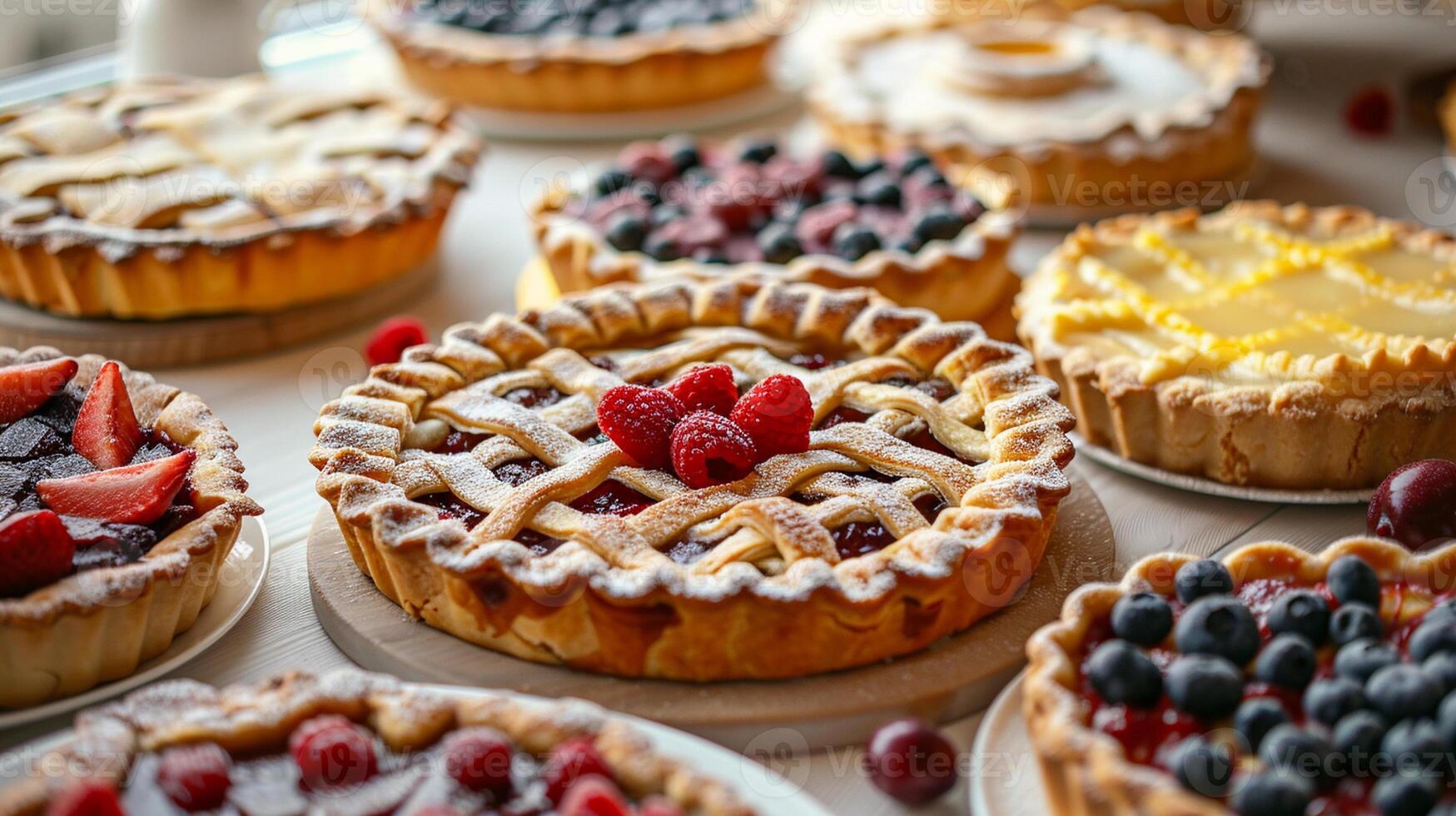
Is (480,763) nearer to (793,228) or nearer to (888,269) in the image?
(888,269)

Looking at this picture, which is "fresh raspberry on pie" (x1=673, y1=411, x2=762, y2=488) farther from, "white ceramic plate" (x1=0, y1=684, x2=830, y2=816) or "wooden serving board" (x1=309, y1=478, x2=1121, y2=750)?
"white ceramic plate" (x1=0, y1=684, x2=830, y2=816)

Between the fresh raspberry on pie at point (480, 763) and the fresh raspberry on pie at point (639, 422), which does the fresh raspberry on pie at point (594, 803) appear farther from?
the fresh raspberry on pie at point (639, 422)

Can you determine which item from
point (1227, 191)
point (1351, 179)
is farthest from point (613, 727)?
point (1351, 179)

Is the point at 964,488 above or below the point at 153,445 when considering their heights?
below

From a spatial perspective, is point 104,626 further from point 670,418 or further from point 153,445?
point 670,418

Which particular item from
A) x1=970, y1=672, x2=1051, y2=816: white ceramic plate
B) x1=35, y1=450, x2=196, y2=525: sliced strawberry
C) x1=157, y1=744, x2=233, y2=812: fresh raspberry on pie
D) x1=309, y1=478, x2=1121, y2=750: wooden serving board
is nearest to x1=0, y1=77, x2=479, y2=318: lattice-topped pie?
x1=35, y1=450, x2=196, y2=525: sliced strawberry

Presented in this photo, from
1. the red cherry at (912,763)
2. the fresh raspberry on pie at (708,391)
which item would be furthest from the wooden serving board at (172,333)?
the red cherry at (912,763)
